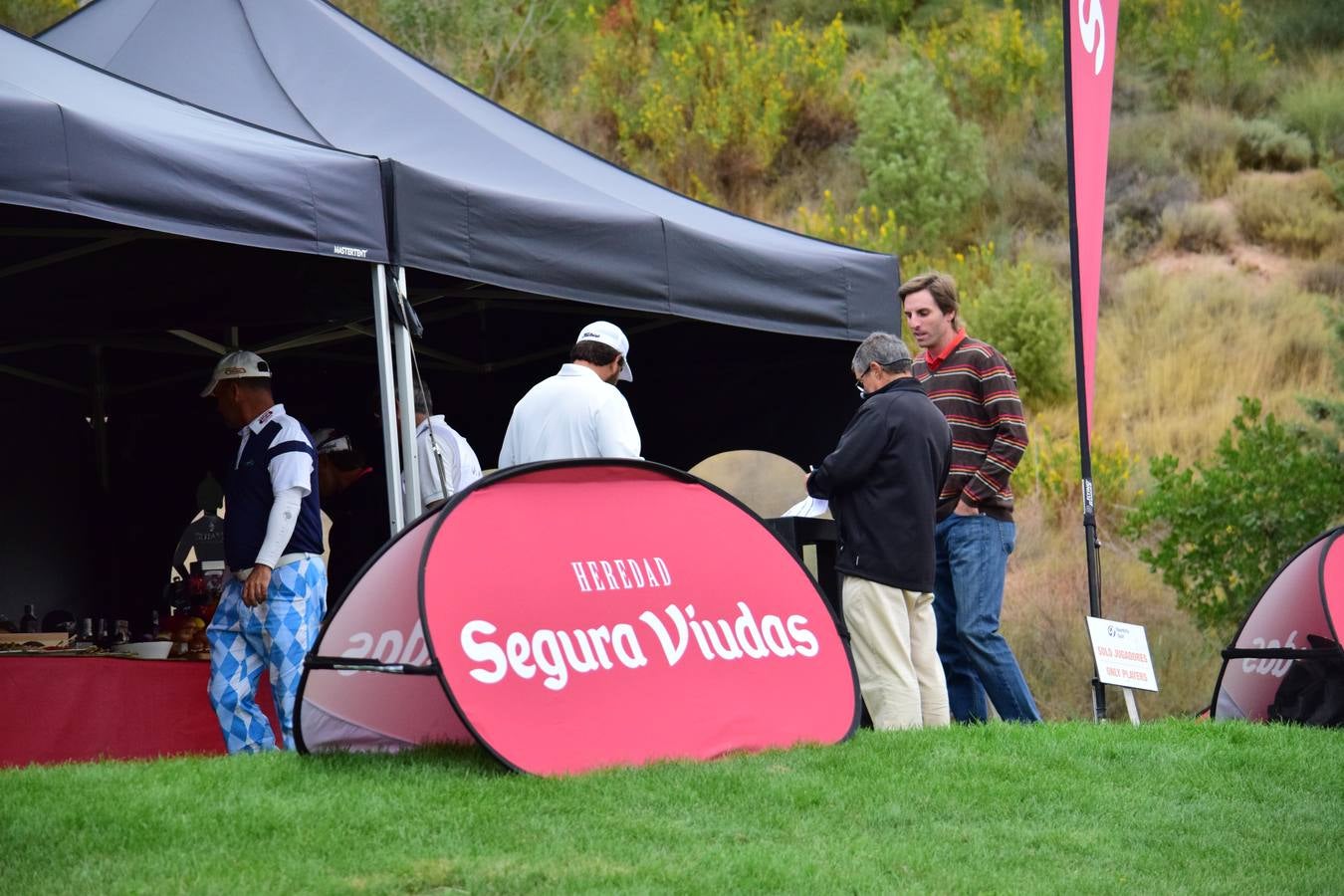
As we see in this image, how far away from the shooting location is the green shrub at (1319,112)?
72.1 feet

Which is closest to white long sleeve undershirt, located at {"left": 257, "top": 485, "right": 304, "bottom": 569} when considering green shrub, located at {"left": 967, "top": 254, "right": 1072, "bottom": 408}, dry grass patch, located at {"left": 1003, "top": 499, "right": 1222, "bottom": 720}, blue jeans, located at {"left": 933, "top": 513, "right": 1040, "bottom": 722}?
blue jeans, located at {"left": 933, "top": 513, "right": 1040, "bottom": 722}

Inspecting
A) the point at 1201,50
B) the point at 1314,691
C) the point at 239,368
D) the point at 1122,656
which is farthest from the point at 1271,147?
the point at 239,368

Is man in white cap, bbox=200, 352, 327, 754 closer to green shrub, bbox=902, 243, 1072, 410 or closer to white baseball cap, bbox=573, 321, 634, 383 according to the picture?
white baseball cap, bbox=573, 321, 634, 383

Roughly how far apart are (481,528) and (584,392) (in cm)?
159

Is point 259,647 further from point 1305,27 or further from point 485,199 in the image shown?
point 1305,27

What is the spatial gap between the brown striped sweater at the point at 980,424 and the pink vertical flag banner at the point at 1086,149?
0.64 metres

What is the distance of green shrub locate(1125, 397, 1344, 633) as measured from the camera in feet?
33.4

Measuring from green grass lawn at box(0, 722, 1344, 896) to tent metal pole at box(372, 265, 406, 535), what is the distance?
4.36 feet

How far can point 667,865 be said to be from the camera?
11.9ft

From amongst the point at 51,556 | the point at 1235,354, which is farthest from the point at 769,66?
the point at 51,556

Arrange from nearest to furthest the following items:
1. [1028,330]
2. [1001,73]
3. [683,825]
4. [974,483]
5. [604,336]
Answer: [683,825] → [604,336] → [974,483] → [1028,330] → [1001,73]

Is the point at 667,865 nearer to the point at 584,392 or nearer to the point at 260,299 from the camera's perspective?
the point at 584,392

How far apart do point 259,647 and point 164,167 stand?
174 cm

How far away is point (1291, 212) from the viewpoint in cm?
2044
